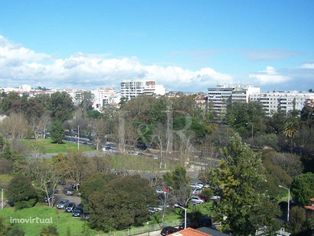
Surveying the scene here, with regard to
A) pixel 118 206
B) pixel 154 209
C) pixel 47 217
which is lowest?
pixel 47 217

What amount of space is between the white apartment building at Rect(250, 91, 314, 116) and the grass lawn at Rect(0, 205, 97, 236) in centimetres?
5464

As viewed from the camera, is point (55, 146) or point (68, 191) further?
point (55, 146)

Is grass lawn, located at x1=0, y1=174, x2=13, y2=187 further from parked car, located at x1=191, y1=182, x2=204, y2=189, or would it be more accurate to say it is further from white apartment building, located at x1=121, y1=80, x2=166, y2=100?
white apartment building, located at x1=121, y1=80, x2=166, y2=100

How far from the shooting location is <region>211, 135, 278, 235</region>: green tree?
48.3 ft

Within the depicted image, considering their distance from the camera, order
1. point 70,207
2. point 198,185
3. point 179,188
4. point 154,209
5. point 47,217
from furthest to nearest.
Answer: point 198,185
point 70,207
point 179,188
point 47,217
point 154,209

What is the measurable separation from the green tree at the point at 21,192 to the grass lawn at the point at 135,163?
611cm

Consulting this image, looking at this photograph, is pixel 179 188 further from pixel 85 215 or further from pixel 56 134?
pixel 56 134

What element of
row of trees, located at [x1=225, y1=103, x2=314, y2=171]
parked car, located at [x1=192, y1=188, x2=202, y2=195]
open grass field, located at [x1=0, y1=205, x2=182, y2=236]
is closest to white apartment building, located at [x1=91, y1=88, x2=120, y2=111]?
row of trees, located at [x1=225, y1=103, x2=314, y2=171]

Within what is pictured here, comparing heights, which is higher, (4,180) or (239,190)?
(239,190)

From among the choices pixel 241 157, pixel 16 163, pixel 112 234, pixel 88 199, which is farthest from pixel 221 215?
pixel 16 163

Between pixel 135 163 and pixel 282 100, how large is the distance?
50.8 m

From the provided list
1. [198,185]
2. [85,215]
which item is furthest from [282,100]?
[85,215]

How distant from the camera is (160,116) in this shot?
4894 centimetres

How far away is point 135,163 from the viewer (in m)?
30.9
